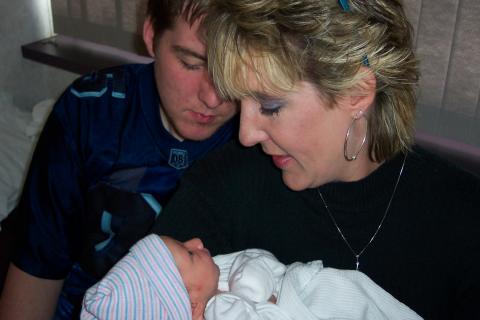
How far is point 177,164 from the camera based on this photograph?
63.6 inches

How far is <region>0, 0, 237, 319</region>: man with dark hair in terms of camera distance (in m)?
1.58

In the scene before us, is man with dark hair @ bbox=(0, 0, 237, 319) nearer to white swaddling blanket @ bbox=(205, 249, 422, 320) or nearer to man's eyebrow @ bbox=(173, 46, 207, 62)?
man's eyebrow @ bbox=(173, 46, 207, 62)

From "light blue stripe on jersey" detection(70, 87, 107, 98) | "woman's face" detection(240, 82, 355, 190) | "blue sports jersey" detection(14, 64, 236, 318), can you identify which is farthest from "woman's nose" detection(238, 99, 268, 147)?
"light blue stripe on jersey" detection(70, 87, 107, 98)

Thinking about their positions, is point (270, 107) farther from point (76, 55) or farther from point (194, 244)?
point (76, 55)

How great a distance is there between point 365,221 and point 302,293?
223 mm

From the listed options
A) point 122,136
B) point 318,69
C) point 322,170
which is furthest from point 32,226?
point 318,69

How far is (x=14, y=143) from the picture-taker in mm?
2627

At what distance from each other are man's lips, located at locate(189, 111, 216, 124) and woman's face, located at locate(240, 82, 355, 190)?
276mm

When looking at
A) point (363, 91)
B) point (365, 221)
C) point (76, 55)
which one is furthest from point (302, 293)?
point (76, 55)

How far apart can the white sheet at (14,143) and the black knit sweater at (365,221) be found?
1316 millimetres

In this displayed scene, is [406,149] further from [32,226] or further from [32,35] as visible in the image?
[32,35]

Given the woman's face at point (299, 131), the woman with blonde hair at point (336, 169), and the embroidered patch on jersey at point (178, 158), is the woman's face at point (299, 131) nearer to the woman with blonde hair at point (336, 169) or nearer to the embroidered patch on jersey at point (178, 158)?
the woman with blonde hair at point (336, 169)

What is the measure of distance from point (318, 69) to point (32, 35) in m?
2.23

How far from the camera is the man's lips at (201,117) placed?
59.9 inches
